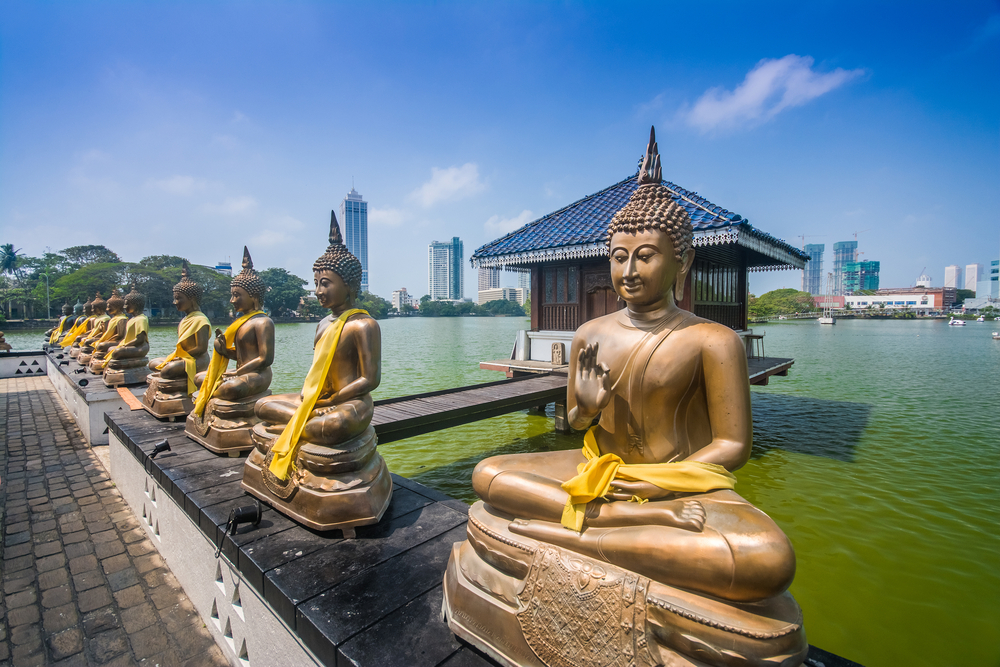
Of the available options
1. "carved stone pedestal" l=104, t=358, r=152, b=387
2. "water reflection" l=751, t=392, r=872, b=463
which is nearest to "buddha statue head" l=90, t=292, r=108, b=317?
"carved stone pedestal" l=104, t=358, r=152, b=387

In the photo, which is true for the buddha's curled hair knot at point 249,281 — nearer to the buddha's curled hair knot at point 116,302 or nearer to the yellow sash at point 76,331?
the buddha's curled hair knot at point 116,302

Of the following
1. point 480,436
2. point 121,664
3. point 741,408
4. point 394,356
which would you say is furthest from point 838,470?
point 394,356

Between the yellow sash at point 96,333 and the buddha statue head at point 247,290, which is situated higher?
the buddha statue head at point 247,290

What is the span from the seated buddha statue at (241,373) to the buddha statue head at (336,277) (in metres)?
1.45

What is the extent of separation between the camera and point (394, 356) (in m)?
Answer: 23.3

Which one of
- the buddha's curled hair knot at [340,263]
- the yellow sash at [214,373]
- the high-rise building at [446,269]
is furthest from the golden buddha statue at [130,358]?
the high-rise building at [446,269]

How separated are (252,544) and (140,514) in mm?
3014

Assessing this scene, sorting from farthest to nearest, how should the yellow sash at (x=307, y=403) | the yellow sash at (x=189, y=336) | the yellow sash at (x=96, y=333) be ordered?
the yellow sash at (x=96, y=333) < the yellow sash at (x=189, y=336) < the yellow sash at (x=307, y=403)

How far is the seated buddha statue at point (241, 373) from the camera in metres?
4.54

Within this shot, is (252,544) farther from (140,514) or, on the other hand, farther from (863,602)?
(863,602)

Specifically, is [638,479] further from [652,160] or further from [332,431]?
[332,431]

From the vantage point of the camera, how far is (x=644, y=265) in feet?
7.02

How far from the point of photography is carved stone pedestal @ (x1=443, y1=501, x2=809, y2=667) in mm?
1555

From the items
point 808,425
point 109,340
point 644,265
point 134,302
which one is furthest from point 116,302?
point 808,425
